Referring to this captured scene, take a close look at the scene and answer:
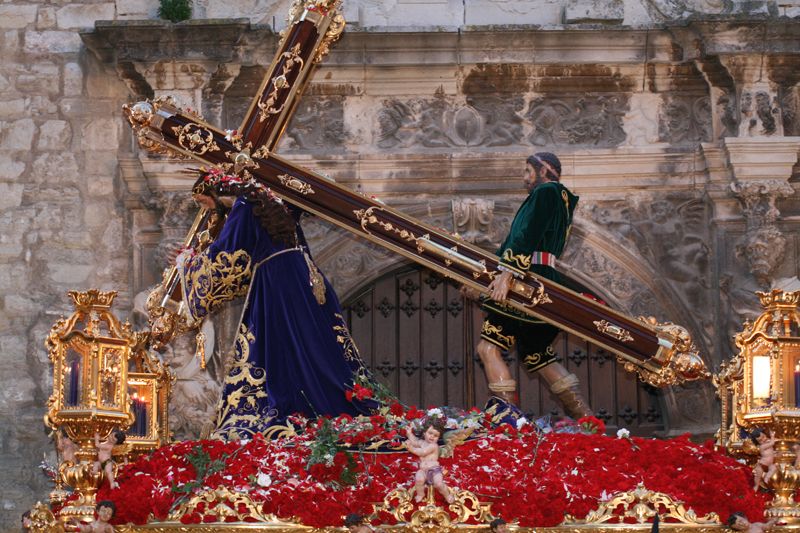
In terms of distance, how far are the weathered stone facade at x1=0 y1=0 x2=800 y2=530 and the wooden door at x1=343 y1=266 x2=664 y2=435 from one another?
0.91 ft

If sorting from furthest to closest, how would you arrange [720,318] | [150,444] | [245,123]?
[720,318], [245,123], [150,444]

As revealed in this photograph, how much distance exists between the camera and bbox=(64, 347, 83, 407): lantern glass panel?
9359mm

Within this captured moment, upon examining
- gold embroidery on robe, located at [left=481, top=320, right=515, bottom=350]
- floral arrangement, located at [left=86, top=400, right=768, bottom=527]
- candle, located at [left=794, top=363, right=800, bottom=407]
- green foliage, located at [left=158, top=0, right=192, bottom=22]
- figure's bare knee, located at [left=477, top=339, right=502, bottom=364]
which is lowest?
floral arrangement, located at [left=86, top=400, right=768, bottom=527]

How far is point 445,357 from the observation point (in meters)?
12.8

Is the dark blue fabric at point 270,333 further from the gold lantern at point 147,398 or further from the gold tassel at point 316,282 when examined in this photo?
the gold lantern at point 147,398

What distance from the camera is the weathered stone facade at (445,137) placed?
487 inches

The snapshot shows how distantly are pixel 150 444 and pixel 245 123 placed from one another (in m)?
1.88

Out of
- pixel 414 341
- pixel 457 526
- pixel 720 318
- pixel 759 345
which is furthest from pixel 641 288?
pixel 457 526

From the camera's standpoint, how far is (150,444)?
10.0 metres

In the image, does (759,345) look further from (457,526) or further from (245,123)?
(245,123)

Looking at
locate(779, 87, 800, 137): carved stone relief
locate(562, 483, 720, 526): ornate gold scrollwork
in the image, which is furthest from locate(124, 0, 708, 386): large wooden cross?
locate(779, 87, 800, 137): carved stone relief

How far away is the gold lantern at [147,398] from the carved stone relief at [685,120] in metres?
4.06

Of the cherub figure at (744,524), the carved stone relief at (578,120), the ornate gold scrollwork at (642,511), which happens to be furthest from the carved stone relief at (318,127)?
the cherub figure at (744,524)

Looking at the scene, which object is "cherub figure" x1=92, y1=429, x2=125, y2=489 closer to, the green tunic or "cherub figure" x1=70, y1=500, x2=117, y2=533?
"cherub figure" x1=70, y1=500, x2=117, y2=533
